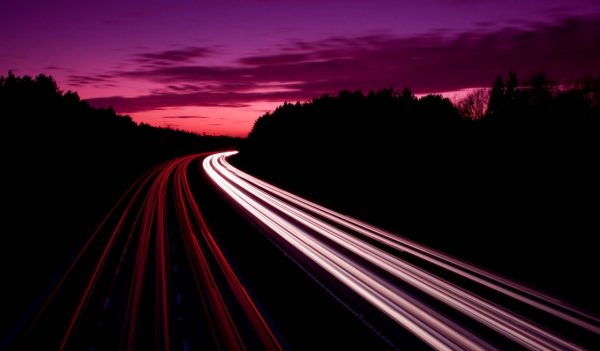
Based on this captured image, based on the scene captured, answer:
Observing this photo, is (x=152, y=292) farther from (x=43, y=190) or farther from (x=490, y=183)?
(x=43, y=190)

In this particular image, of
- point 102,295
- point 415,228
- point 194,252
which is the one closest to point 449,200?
point 415,228

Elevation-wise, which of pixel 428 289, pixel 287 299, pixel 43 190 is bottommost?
pixel 287 299

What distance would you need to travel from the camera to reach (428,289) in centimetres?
1062

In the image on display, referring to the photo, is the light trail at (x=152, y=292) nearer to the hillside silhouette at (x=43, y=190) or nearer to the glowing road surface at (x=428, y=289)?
the hillside silhouette at (x=43, y=190)

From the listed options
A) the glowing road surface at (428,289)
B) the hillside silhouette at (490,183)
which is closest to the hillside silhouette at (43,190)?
the glowing road surface at (428,289)

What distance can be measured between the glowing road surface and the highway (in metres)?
0.04

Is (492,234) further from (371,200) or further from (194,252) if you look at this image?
(194,252)

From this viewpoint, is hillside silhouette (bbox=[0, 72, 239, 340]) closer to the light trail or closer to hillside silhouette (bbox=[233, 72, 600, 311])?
the light trail

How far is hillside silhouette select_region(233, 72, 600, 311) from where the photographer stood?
1527cm

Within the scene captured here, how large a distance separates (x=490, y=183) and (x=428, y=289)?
15938mm

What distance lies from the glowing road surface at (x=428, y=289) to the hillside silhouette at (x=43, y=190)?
8.40m

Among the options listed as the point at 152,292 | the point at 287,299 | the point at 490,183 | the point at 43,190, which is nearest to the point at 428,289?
the point at 287,299

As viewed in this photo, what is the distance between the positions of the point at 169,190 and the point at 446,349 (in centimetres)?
2690

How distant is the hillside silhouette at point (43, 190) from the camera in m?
13.1
